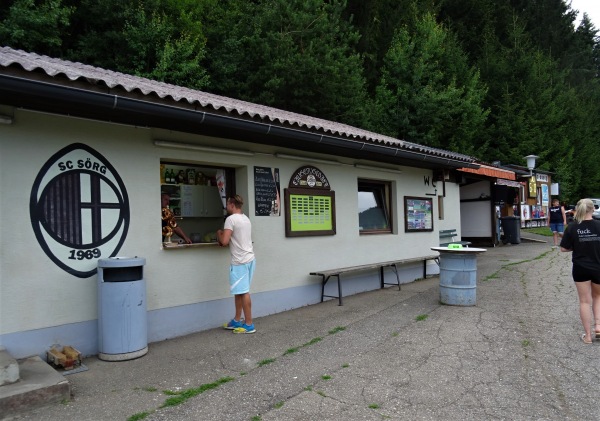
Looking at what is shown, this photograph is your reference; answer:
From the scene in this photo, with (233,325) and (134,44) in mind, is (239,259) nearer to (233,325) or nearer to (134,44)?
(233,325)

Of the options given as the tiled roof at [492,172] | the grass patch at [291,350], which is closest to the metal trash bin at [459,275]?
the grass patch at [291,350]

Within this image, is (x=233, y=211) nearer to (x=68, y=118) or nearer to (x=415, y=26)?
(x=68, y=118)

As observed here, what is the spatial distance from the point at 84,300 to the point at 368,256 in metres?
5.34

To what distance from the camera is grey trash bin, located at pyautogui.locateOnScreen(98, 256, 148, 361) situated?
15.0 ft

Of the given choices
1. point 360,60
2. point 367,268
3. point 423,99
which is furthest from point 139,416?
point 423,99

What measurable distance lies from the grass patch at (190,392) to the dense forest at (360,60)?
1226 centimetres

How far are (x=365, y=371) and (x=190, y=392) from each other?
65.7 inches

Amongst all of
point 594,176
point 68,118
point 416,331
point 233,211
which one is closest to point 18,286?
point 68,118

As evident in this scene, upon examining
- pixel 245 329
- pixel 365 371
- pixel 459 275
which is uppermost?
pixel 459 275

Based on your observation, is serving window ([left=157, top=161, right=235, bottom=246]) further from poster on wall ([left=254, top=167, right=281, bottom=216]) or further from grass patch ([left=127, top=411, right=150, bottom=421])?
grass patch ([left=127, top=411, right=150, bottom=421])

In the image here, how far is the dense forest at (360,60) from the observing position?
1446cm

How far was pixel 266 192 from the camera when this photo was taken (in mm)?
6711

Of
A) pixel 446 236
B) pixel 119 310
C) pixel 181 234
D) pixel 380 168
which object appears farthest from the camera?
pixel 446 236

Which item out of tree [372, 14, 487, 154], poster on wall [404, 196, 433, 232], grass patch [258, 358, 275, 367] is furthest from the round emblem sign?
tree [372, 14, 487, 154]
